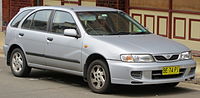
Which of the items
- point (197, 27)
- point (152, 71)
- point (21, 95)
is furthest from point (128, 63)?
point (197, 27)

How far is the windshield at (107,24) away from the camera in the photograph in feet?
35.1

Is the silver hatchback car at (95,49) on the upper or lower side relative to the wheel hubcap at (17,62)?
upper

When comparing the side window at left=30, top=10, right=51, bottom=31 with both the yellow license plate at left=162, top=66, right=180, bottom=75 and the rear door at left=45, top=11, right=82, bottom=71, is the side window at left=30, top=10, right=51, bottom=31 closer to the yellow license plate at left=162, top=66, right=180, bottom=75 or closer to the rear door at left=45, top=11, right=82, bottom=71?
the rear door at left=45, top=11, right=82, bottom=71

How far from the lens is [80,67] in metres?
10.5

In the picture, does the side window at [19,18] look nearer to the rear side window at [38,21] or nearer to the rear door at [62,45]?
the rear side window at [38,21]

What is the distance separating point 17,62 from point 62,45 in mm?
1564

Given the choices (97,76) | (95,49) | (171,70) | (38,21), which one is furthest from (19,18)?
(171,70)

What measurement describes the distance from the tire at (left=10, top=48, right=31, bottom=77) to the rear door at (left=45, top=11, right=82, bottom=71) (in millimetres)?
826

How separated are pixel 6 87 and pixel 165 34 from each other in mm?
6547

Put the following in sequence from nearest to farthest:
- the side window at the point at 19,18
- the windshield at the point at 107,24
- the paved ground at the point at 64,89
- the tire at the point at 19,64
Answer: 1. the paved ground at the point at 64,89
2. the windshield at the point at 107,24
3. the tire at the point at 19,64
4. the side window at the point at 19,18

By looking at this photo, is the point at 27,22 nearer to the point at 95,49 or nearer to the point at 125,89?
the point at 95,49

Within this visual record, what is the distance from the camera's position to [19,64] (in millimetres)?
11938

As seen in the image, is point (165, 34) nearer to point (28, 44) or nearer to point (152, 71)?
point (28, 44)

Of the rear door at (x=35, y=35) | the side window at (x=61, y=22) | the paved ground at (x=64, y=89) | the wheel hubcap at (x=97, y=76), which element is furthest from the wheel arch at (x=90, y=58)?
the rear door at (x=35, y=35)
